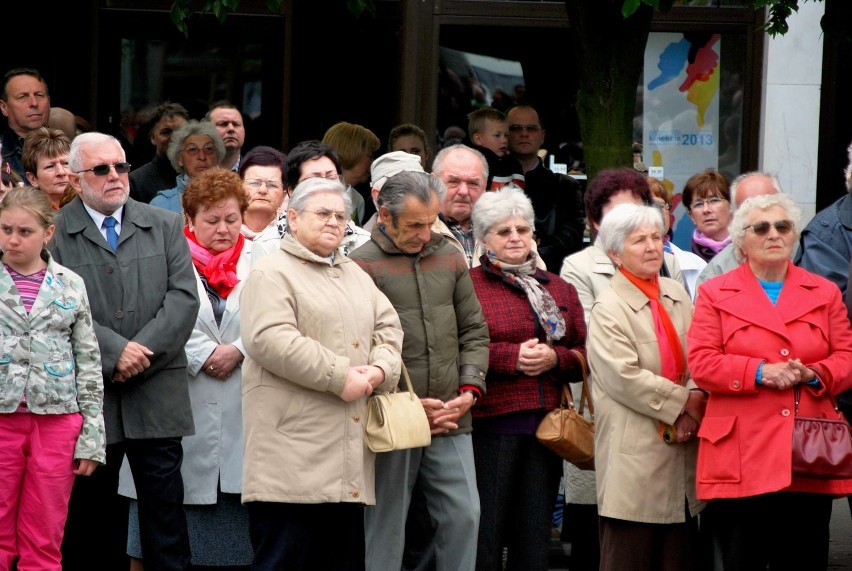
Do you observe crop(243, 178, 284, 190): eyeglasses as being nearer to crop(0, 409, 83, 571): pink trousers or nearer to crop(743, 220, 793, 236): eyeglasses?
crop(0, 409, 83, 571): pink trousers

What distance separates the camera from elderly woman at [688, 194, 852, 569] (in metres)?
5.82

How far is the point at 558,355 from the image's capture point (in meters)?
6.25

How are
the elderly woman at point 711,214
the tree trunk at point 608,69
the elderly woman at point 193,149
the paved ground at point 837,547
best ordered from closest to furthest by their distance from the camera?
the paved ground at point 837,547 < the elderly woman at point 711,214 < the tree trunk at point 608,69 < the elderly woman at point 193,149

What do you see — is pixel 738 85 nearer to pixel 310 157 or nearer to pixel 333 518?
pixel 310 157

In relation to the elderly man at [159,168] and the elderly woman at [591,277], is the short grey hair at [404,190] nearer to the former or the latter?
the elderly woman at [591,277]

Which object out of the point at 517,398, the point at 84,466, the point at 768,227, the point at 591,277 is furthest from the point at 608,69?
the point at 84,466

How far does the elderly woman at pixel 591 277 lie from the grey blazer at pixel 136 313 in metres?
1.85

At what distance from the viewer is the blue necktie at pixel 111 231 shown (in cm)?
633

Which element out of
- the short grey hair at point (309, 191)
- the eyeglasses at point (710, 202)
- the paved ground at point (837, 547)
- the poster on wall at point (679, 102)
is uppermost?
the poster on wall at point (679, 102)

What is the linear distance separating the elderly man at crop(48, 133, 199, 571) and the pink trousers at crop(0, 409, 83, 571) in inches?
13.6

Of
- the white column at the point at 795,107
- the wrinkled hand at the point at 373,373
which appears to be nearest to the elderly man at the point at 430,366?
the wrinkled hand at the point at 373,373

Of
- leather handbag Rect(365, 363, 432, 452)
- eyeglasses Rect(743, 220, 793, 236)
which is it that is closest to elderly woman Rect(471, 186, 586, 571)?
leather handbag Rect(365, 363, 432, 452)

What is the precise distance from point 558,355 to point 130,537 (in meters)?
2.31

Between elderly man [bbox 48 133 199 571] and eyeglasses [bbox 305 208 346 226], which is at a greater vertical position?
eyeglasses [bbox 305 208 346 226]
